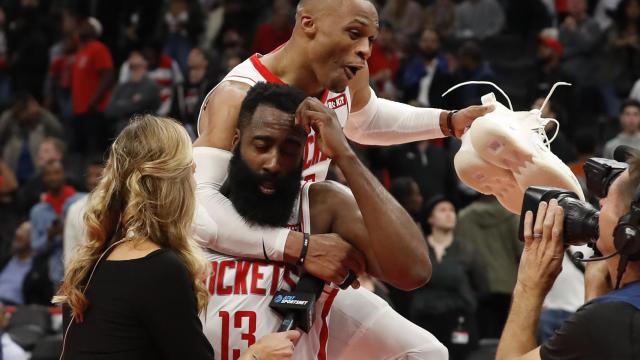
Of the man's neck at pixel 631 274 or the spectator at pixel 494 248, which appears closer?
the man's neck at pixel 631 274

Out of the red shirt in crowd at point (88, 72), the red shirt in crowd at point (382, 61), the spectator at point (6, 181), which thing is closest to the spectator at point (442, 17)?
the red shirt in crowd at point (382, 61)

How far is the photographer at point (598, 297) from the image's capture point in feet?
9.27

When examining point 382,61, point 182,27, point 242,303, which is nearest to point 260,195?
point 242,303

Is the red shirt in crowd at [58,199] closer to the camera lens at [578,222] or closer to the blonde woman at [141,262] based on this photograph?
the blonde woman at [141,262]

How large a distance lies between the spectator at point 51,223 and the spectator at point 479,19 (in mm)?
5171

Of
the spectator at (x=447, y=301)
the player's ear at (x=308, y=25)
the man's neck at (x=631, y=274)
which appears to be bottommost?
the spectator at (x=447, y=301)

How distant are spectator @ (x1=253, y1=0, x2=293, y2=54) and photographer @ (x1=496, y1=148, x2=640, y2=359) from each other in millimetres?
9394

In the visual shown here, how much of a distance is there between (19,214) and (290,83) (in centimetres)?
715

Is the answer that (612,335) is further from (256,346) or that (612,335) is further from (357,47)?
(357,47)

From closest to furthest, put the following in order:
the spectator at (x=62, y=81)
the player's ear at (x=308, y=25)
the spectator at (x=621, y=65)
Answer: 1. the player's ear at (x=308, y=25)
2. the spectator at (x=621, y=65)
3. the spectator at (x=62, y=81)

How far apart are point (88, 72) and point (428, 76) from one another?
3.74m

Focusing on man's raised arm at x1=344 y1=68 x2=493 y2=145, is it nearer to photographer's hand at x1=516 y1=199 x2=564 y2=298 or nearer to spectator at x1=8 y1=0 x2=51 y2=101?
photographer's hand at x1=516 y1=199 x2=564 y2=298

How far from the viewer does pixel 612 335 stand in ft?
9.25

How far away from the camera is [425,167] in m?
9.98
